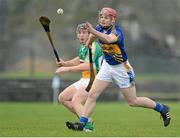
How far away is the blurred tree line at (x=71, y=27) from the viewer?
2435 inches

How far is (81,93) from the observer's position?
17.2 m

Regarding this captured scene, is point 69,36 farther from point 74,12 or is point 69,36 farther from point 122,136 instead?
point 122,136

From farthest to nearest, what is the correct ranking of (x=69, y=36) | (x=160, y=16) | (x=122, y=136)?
(x=160, y=16), (x=69, y=36), (x=122, y=136)

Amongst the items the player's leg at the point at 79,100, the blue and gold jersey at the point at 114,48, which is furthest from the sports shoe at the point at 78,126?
the blue and gold jersey at the point at 114,48

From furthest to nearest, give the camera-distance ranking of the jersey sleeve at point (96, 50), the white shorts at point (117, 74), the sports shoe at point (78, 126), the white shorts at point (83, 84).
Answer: the white shorts at point (83, 84) < the jersey sleeve at point (96, 50) < the white shorts at point (117, 74) < the sports shoe at point (78, 126)

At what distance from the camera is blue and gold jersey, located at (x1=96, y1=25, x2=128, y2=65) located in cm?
1608

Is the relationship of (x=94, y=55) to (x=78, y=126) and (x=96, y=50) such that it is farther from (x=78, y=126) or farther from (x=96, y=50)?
(x=78, y=126)

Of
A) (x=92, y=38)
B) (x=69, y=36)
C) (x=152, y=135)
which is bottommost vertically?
(x=69, y=36)

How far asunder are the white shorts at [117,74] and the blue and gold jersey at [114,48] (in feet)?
0.33

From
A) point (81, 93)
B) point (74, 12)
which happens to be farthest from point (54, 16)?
point (81, 93)

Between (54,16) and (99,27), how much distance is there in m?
46.7

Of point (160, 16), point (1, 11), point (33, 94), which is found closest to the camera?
point (33, 94)

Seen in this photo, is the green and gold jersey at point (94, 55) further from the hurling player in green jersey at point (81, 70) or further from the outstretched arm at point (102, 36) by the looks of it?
the outstretched arm at point (102, 36)

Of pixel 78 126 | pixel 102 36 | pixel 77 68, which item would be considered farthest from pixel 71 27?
pixel 102 36
